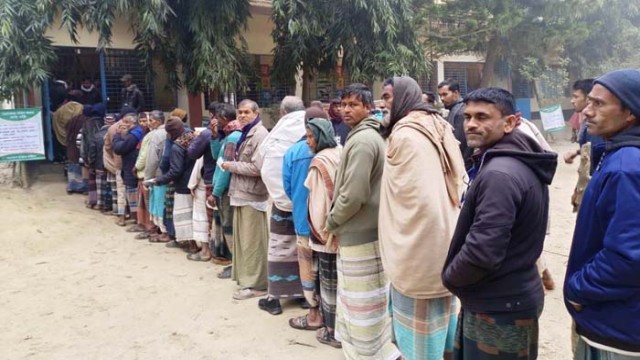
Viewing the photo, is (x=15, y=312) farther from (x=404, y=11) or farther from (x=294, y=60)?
(x=404, y=11)

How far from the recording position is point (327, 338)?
3.87 metres

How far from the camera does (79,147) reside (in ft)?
28.1

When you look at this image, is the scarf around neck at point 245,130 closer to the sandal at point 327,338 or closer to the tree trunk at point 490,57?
the sandal at point 327,338

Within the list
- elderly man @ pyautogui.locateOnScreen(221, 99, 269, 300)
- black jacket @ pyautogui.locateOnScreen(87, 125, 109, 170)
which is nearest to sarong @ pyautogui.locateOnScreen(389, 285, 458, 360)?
elderly man @ pyautogui.locateOnScreen(221, 99, 269, 300)

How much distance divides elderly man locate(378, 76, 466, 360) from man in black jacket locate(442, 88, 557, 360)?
1.05 feet

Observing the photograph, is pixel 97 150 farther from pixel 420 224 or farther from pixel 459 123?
pixel 420 224

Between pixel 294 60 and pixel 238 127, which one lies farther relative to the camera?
pixel 294 60

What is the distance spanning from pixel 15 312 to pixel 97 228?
2753 mm

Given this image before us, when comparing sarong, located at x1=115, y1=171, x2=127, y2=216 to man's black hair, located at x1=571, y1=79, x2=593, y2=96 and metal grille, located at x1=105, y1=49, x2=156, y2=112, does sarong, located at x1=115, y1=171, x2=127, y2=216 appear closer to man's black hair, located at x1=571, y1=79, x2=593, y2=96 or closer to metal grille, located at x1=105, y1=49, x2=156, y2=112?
metal grille, located at x1=105, y1=49, x2=156, y2=112

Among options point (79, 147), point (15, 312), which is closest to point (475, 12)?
point (79, 147)

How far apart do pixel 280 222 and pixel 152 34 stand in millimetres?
5615

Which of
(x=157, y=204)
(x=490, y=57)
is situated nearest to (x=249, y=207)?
(x=157, y=204)

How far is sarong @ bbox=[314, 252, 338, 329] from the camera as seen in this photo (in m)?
3.69

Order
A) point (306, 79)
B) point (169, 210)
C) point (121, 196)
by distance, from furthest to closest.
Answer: point (306, 79) → point (121, 196) → point (169, 210)
